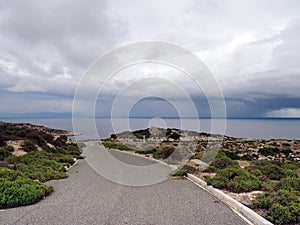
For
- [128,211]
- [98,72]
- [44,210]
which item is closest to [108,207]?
[128,211]

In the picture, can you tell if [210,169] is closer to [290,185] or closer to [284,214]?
[290,185]

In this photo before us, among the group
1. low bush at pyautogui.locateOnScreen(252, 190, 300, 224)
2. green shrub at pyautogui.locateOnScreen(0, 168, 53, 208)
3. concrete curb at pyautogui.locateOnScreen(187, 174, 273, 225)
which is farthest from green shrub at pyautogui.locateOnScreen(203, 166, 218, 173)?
green shrub at pyautogui.locateOnScreen(0, 168, 53, 208)

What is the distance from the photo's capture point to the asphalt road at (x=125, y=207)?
6875mm

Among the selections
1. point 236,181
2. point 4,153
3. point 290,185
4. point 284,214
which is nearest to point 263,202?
point 284,214

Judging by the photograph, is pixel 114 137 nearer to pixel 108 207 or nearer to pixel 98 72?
pixel 98 72

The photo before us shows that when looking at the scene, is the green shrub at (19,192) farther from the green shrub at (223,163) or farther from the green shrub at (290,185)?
the green shrub at (223,163)

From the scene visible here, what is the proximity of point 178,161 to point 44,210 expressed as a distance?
11729 mm

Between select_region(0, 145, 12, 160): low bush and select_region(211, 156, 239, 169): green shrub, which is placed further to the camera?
select_region(0, 145, 12, 160): low bush

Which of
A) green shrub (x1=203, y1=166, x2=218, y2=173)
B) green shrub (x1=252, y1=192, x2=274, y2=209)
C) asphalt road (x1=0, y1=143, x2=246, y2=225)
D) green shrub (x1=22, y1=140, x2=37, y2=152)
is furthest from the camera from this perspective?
green shrub (x1=22, y1=140, x2=37, y2=152)

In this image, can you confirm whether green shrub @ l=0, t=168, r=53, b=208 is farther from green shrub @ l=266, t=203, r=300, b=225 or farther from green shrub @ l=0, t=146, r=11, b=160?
green shrub @ l=0, t=146, r=11, b=160

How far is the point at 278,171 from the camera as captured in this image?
12.7m

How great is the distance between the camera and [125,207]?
26.4 ft

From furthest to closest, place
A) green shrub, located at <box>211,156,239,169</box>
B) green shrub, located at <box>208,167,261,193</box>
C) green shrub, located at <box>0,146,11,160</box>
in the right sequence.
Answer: green shrub, located at <box>0,146,11,160</box>, green shrub, located at <box>211,156,239,169</box>, green shrub, located at <box>208,167,261,193</box>

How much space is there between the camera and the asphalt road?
6875 mm
